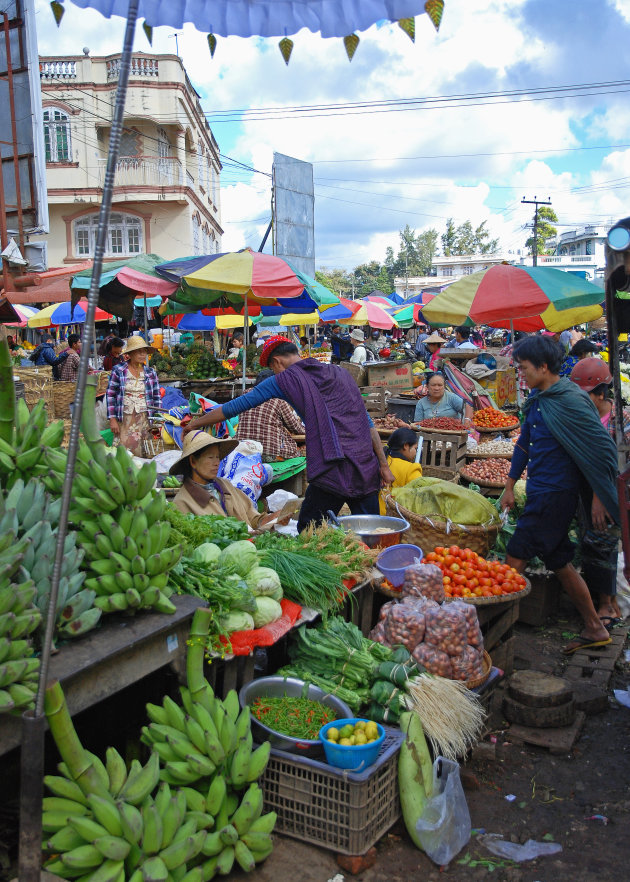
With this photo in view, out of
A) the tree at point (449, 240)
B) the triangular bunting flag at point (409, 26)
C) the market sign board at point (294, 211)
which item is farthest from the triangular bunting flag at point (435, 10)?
the tree at point (449, 240)

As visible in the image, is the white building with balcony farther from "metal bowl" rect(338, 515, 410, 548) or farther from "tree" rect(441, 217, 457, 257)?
"tree" rect(441, 217, 457, 257)

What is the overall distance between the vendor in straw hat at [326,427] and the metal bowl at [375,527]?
21 cm

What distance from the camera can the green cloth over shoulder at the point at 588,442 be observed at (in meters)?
4.59

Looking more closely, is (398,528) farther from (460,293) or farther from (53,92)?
(53,92)

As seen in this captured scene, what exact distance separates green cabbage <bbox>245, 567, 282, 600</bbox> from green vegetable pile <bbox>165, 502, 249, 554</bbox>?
12.7 inches

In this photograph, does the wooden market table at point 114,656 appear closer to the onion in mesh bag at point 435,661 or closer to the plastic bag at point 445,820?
the plastic bag at point 445,820

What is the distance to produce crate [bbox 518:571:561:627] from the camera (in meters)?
5.31

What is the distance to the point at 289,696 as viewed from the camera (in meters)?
3.19

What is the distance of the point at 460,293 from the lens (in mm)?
8750

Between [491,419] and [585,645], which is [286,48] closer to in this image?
[585,645]

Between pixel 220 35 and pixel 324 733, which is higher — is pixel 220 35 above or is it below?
above

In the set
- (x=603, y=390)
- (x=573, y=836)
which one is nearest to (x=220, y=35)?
(x=573, y=836)

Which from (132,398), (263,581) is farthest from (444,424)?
(263,581)

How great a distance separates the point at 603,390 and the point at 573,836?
3.79 metres
